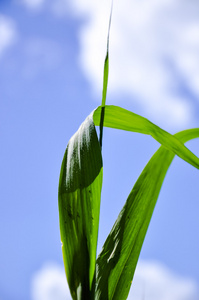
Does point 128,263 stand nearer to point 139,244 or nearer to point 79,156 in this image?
point 139,244

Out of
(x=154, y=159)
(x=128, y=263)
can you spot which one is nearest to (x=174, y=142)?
(x=154, y=159)

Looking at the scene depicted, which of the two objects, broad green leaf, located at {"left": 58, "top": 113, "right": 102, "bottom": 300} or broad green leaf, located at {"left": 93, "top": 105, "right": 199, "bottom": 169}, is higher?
broad green leaf, located at {"left": 93, "top": 105, "right": 199, "bottom": 169}

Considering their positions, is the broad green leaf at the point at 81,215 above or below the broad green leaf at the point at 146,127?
below

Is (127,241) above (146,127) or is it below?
below

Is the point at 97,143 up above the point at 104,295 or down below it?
above
